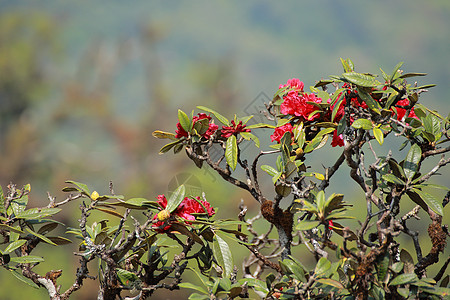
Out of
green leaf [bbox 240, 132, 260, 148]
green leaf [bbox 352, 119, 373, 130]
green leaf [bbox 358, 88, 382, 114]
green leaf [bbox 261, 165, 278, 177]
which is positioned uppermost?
green leaf [bbox 240, 132, 260, 148]

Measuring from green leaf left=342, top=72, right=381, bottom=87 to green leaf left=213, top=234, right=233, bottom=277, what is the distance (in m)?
0.32

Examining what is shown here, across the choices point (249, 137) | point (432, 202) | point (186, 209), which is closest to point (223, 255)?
point (186, 209)

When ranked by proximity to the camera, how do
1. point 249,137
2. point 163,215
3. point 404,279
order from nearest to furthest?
point 404,279, point 163,215, point 249,137

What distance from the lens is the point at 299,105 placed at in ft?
2.46

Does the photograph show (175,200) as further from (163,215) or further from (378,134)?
(378,134)

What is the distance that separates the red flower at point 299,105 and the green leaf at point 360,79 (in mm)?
119

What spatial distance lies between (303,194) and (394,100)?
198mm

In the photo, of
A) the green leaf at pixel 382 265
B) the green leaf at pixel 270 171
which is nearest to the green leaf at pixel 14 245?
the green leaf at pixel 270 171

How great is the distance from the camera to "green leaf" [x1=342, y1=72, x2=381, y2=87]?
62 centimetres

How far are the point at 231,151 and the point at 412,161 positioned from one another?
30 cm

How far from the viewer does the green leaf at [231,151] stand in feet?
2.50

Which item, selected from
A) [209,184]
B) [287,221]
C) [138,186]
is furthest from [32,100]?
[287,221]

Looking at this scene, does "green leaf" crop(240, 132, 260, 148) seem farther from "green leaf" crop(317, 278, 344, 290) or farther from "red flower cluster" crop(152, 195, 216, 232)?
"green leaf" crop(317, 278, 344, 290)

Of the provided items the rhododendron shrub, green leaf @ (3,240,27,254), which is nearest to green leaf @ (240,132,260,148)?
the rhododendron shrub
